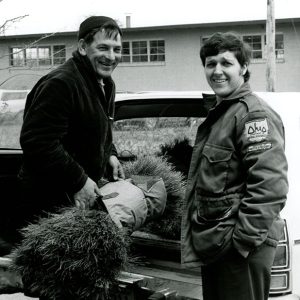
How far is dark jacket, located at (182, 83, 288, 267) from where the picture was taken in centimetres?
234

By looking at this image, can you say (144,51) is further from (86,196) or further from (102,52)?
(86,196)

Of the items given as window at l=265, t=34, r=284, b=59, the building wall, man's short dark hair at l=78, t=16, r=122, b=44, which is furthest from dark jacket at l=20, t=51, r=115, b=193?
window at l=265, t=34, r=284, b=59

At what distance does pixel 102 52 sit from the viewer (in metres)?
3.13

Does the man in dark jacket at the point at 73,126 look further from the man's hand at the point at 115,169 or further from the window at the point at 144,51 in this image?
the window at the point at 144,51

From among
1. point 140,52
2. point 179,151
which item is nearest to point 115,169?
point 179,151

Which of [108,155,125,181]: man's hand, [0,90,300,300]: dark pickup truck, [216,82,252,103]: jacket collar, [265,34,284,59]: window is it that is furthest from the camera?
[265,34,284,59]: window

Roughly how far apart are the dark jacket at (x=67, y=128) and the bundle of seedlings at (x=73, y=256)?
0.27 m

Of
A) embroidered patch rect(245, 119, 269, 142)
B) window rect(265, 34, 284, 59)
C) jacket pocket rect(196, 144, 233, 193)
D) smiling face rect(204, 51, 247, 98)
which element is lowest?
jacket pocket rect(196, 144, 233, 193)

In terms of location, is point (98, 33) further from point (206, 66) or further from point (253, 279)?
point (253, 279)

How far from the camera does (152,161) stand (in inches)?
Answer: 143

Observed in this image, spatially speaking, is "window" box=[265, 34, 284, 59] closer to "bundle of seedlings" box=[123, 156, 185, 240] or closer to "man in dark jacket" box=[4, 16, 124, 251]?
"bundle of seedlings" box=[123, 156, 185, 240]

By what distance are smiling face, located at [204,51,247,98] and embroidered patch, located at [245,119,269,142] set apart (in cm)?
23

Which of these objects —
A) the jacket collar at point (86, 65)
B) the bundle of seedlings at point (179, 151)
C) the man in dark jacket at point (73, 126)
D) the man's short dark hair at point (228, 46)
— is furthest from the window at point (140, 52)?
the man's short dark hair at point (228, 46)

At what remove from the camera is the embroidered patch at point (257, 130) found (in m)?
2.38
